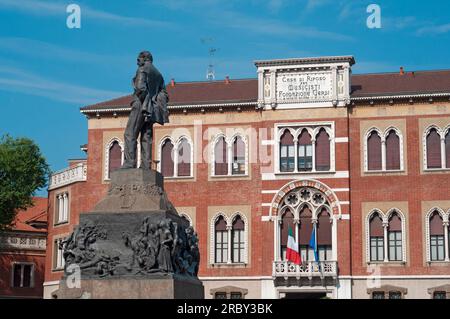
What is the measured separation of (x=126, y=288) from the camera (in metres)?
18.1

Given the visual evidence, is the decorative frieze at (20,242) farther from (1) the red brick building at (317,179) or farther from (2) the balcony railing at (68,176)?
(1) the red brick building at (317,179)

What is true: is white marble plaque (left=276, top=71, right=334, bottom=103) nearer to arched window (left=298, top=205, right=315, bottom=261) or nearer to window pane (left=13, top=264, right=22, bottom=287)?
arched window (left=298, top=205, right=315, bottom=261)

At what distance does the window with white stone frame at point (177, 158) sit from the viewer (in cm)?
5025

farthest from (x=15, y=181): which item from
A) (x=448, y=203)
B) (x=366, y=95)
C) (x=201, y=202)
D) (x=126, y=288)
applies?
(x=126, y=288)

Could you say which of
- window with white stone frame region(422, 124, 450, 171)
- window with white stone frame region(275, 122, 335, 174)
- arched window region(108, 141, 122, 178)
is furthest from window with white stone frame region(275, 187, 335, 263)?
arched window region(108, 141, 122, 178)

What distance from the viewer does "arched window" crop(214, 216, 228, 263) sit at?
4900cm

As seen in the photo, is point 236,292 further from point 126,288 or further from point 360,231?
point 126,288

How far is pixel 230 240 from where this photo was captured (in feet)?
160

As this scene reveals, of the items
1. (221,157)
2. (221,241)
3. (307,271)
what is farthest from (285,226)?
(221,157)

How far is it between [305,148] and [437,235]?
8.18 meters

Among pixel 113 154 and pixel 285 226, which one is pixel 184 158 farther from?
pixel 285 226

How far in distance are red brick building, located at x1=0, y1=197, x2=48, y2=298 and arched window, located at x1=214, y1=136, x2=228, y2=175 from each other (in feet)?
66.7

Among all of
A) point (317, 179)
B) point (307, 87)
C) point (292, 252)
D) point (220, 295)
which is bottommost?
point (220, 295)

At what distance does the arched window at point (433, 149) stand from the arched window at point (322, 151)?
522 cm
